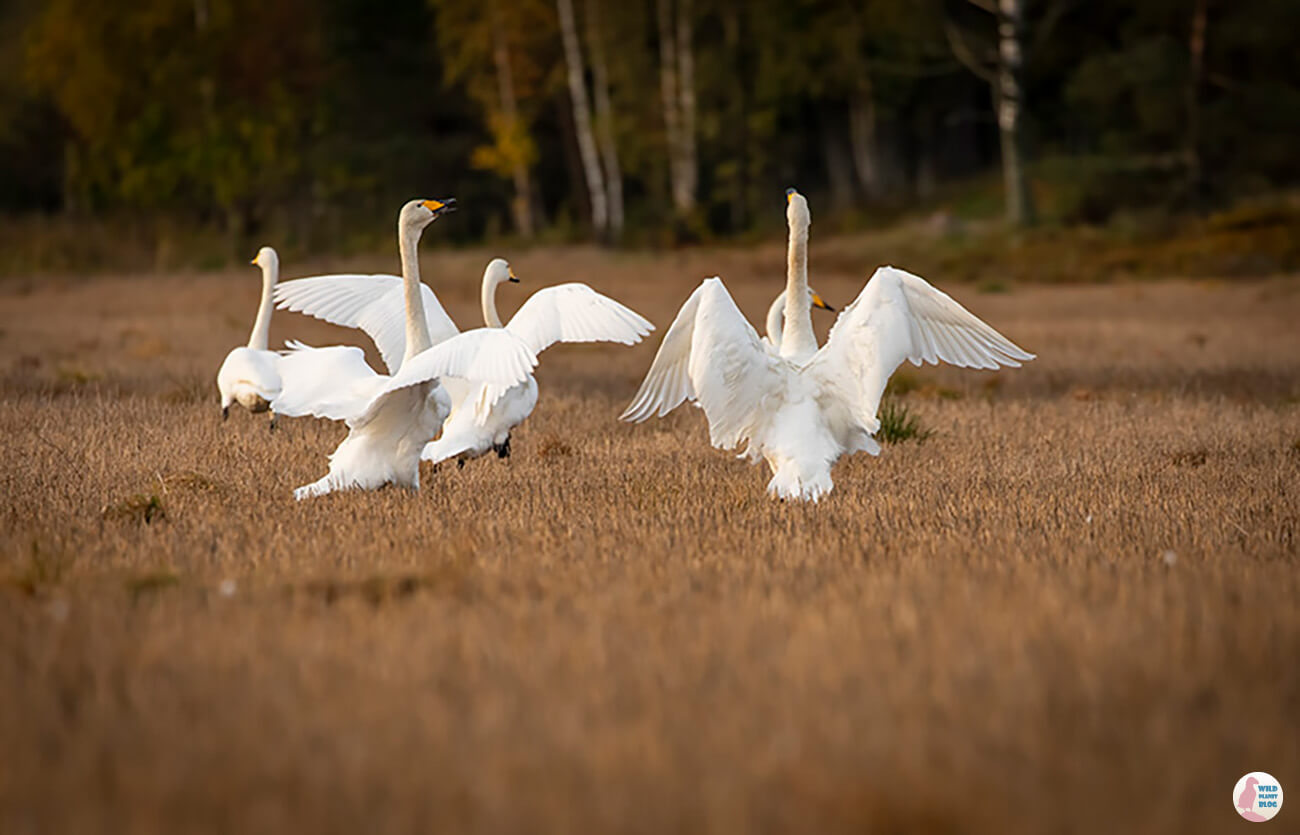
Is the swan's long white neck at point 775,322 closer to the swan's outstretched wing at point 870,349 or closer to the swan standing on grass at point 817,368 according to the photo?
the swan standing on grass at point 817,368

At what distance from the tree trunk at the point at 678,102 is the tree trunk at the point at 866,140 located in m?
5.62

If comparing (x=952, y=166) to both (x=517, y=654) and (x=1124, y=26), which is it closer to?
(x=1124, y=26)

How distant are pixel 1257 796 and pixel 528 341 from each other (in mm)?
6758

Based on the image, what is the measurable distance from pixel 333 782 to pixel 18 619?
1941 mm

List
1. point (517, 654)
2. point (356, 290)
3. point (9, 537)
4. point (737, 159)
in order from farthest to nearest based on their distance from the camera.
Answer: point (737, 159) < point (356, 290) < point (9, 537) < point (517, 654)

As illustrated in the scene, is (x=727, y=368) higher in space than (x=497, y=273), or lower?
lower

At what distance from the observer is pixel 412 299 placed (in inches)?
345

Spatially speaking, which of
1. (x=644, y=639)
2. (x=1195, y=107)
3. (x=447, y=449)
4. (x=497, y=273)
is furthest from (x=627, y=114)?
(x=644, y=639)

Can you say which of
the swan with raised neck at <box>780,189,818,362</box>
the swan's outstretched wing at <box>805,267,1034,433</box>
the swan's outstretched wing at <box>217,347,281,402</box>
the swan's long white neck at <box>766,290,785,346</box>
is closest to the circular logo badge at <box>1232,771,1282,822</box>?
the swan's outstretched wing at <box>805,267,1034,433</box>

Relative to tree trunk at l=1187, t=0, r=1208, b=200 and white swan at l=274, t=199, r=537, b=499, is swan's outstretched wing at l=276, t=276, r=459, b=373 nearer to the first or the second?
white swan at l=274, t=199, r=537, b=499

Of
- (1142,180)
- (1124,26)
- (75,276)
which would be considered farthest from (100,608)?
(1124,26)

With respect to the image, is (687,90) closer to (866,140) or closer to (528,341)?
(866,140)

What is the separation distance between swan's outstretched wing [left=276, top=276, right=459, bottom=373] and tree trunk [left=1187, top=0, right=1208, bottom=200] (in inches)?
1131

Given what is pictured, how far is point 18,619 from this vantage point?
4.73 m
